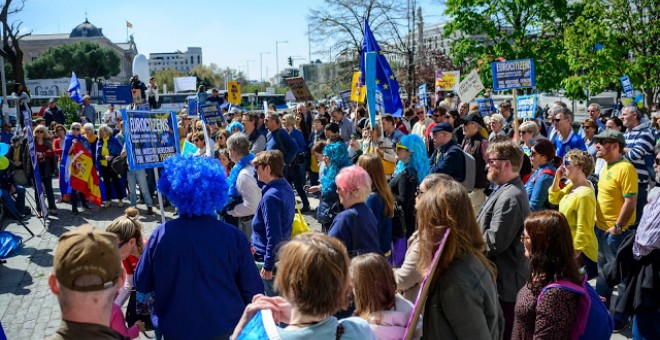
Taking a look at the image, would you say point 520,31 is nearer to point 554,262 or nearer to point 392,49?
point 392,49

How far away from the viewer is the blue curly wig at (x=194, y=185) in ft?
12.1

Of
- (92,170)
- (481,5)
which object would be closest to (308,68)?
(481,5)

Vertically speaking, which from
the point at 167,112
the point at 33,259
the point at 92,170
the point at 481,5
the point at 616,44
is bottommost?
the point at 33,259

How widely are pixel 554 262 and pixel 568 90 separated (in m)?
18.1

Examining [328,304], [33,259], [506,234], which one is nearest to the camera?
[328,304]

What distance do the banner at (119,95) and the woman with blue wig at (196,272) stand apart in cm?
1855

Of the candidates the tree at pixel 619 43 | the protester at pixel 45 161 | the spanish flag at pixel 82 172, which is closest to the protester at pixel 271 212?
the spanish flag at pixel 82 172

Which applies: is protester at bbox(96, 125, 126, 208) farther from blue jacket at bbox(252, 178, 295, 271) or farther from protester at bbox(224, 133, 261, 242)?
blue jacket at bbox(252, 178, 295, 271)

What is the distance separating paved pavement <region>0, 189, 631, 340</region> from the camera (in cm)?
629

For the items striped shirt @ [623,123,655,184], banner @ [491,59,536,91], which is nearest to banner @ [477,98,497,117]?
banner @ [491,59,536,91]

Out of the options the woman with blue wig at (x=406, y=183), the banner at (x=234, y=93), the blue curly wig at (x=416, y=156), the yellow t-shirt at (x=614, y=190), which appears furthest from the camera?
the banner at (x=234, y=93)

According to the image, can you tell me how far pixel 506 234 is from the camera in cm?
395

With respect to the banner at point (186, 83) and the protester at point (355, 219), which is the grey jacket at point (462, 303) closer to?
Answer: the protester at point (355, 219)

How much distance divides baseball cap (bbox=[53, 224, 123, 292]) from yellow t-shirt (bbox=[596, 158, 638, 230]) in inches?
203
